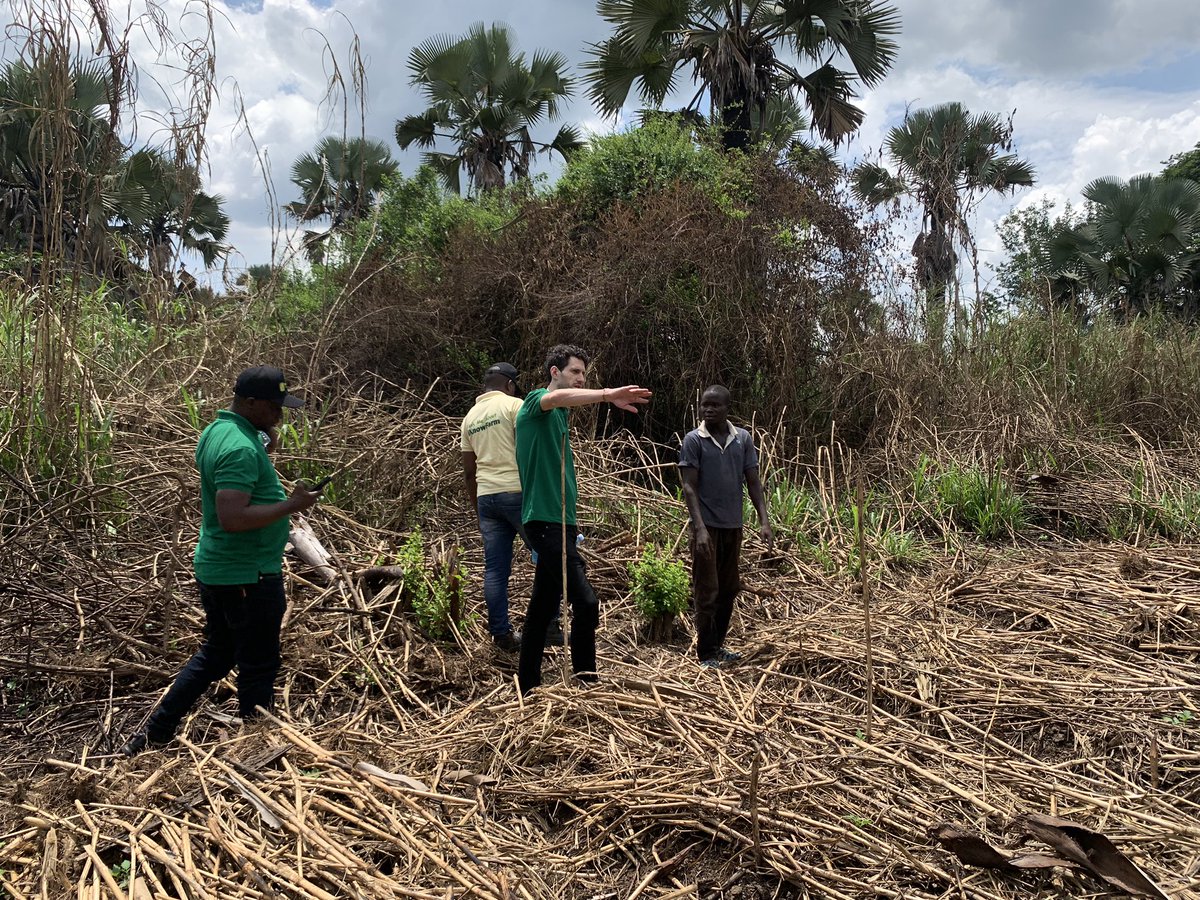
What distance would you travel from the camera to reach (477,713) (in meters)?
3.78

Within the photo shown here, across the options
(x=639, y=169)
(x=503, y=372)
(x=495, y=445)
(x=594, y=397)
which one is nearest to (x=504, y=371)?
(x=503, y=372)

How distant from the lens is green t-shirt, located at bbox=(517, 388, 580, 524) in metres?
3.79

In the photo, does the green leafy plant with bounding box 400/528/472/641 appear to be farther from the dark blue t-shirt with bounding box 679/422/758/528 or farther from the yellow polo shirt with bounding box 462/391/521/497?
the dark blue t-shirt with bounding box 679/422/758/528

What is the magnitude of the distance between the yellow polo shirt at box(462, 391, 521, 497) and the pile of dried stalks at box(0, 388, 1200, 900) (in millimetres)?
923

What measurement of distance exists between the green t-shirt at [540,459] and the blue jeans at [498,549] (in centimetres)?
96

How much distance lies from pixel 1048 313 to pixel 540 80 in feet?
38.3

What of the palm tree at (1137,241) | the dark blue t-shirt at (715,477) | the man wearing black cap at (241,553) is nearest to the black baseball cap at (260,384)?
the man wearing black cap at (241,553)

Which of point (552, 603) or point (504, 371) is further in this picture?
point (504, 371)

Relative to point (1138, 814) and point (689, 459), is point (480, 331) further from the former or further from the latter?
point (1138, 814)

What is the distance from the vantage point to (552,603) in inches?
153

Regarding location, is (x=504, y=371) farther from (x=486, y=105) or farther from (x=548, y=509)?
(x=486, y=105)

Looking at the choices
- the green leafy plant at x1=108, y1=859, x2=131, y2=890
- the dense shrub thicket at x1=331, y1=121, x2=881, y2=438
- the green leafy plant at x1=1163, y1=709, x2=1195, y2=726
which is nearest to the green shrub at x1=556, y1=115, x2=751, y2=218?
the dense shrub thicket at x1=331, y1=121, x2=881, y2=438

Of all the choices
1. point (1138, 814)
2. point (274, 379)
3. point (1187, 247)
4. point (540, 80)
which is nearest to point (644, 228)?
point (274, 379)

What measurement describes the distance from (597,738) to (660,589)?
5.77 feet
